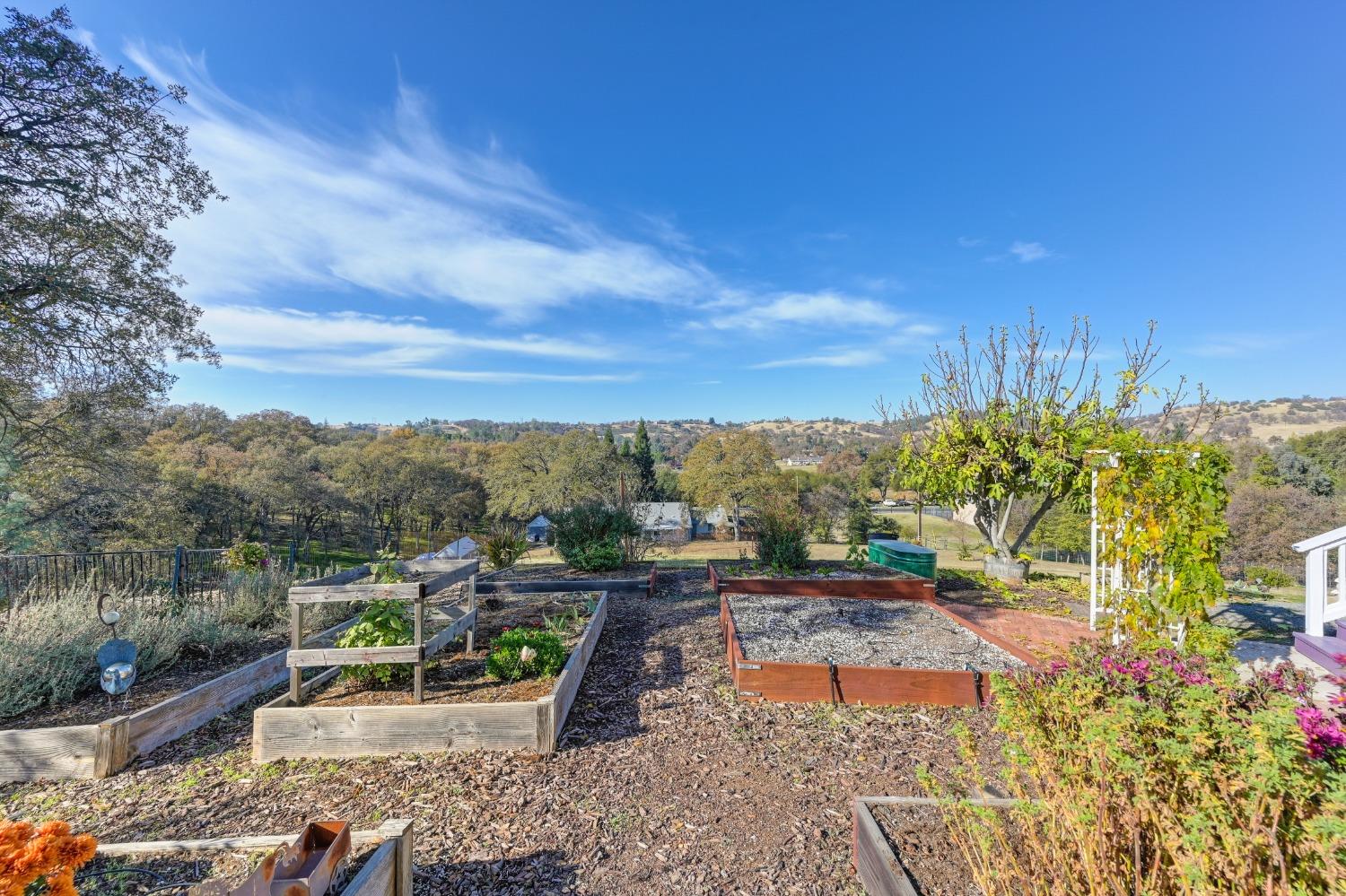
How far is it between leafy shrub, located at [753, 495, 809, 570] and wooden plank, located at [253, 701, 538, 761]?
5.32 m

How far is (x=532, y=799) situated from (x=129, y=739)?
260 cm

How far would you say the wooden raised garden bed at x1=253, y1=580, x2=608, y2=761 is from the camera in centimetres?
329

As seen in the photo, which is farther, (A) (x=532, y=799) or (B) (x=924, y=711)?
(B) (x=924, y=711)

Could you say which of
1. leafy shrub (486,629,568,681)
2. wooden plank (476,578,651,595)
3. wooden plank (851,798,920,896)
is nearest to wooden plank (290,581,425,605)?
leafy shrub (486,629,568,681)

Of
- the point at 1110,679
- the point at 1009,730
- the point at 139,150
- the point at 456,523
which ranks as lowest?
the point at 456,523

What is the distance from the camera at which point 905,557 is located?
Answer: 820 centimetres

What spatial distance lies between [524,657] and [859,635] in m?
3.24

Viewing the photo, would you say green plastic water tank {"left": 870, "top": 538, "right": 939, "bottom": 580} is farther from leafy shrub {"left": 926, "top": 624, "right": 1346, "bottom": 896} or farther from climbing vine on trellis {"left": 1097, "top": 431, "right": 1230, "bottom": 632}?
leafy shrub {"left": 926, "top": 624, "right": 1346, "bottom": 896}

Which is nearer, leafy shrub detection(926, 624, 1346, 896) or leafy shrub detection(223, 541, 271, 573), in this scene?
leafy shrub detection(926, 624, 1346, 896)

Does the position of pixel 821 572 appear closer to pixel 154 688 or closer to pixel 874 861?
pixel 874 861

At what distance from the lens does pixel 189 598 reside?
5812 millimetres

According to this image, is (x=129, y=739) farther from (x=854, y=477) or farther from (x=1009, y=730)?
(x=854, y=477)

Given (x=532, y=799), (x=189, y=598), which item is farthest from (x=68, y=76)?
(x=532, y=799)

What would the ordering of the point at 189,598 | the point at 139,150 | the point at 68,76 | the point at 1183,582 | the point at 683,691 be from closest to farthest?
the point at 1183,582, the point at 683,691, the point at 189,598, the point at 68,76, the point at 139,150
